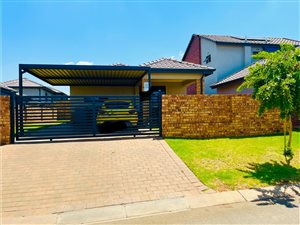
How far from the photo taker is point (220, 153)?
679 cm

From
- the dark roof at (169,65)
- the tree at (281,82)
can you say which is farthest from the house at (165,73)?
the tree at (281,82)

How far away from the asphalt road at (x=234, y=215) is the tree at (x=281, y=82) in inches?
107

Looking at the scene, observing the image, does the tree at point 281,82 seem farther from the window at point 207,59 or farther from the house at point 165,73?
the window at point 207,59

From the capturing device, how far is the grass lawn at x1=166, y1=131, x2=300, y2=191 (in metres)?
4.95

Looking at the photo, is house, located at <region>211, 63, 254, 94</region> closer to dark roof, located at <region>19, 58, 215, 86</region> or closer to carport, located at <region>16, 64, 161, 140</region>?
dark roof, located at <region>19, 58, 215, 86</region>

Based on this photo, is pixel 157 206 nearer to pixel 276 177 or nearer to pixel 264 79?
pixel 276 177

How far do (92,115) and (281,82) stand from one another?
6.65 meters

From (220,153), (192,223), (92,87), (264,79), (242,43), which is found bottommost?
(192,223)

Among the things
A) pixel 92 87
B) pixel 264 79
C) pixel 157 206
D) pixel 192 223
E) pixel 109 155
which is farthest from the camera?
pixel 92 87

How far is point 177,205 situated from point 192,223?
2.07ft

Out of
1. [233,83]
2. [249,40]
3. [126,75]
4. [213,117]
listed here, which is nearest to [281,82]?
[213,117]

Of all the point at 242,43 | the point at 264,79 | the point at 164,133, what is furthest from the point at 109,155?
the point at 242,43

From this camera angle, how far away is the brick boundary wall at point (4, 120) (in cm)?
760

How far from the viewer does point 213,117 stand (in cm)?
898
